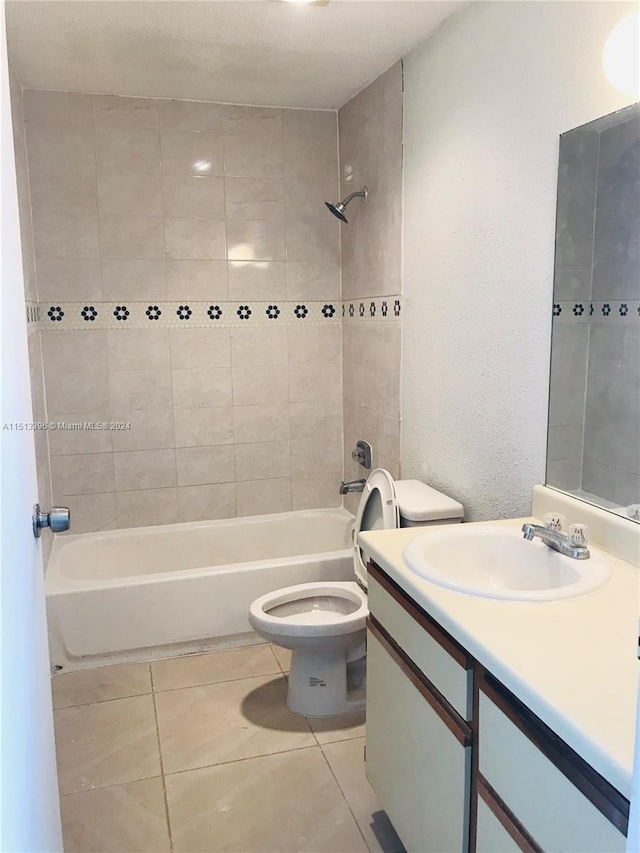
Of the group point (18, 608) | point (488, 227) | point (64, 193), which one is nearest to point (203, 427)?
point (64, 193)

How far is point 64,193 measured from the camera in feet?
10.1

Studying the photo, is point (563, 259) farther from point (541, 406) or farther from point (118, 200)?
point (118, 200)

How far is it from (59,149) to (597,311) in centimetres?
251

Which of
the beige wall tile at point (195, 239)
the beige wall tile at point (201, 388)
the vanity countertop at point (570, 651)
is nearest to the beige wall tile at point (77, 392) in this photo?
the beige wall tile at point (201, 388)

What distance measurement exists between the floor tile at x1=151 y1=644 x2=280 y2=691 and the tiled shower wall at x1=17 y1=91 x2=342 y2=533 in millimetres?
829

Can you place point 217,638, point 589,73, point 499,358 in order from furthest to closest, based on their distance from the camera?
point 217,638, point 499,358, point 589,73

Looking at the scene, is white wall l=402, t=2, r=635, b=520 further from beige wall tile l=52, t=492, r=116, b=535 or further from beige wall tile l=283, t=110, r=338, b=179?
beige wall tile l=52, t=492, r=116, b=535

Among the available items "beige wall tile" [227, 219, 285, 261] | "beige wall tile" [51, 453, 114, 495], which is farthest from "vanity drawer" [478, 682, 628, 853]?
"beige wall tile" [227, 219, 285, 261]

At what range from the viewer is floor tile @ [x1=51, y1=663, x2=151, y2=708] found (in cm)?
252

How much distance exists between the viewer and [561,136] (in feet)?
5.82

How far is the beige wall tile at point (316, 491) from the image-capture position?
11.9ft

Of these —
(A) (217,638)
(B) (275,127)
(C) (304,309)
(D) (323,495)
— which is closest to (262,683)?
(A) (217,638)

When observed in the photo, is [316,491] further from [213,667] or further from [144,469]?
[213,667]

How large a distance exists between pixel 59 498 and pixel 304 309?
154 cm
